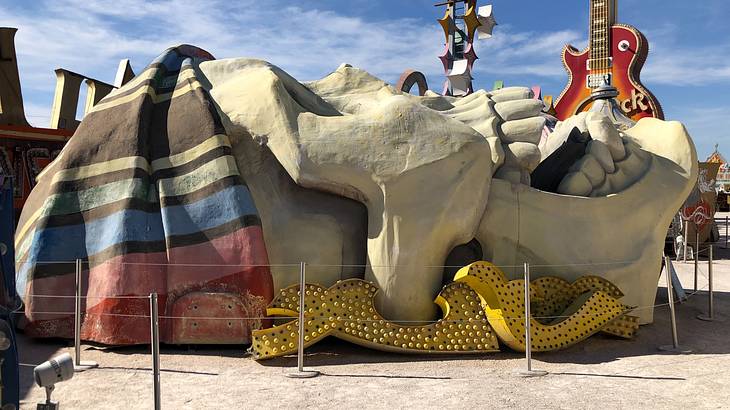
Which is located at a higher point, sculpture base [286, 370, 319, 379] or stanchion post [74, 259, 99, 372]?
stanchion post [74, 259, 99, 372]

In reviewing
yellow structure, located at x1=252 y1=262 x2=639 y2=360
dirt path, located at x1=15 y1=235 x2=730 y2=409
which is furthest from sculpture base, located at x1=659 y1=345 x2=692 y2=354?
yellow structure, located at x1=252 y1=262 x2=639 y2=360

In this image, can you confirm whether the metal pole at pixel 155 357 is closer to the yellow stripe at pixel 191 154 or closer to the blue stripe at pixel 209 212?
the blue stripe at pixel 209 212

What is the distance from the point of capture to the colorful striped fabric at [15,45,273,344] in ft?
17.3

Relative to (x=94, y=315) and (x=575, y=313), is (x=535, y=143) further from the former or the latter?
(x=94, y=315)

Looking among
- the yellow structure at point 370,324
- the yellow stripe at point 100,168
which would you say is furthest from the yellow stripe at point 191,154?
the yellow structure at point 370,324

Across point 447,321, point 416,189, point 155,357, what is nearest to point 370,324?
point 447,321

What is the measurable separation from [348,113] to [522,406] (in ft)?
11.4

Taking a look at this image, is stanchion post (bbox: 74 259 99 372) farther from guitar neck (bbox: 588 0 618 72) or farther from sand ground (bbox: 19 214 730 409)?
guitar neck (bbox: 588 0 618 72)

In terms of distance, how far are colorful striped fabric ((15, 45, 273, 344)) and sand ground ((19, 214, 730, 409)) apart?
1.02 feet

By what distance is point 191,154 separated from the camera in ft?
18.7

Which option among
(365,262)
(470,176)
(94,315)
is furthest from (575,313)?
(94,315)

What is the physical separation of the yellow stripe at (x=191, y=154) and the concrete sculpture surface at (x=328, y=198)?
0.01m

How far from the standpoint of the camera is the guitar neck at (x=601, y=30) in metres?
21.6

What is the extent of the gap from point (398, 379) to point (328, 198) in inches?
74.4
